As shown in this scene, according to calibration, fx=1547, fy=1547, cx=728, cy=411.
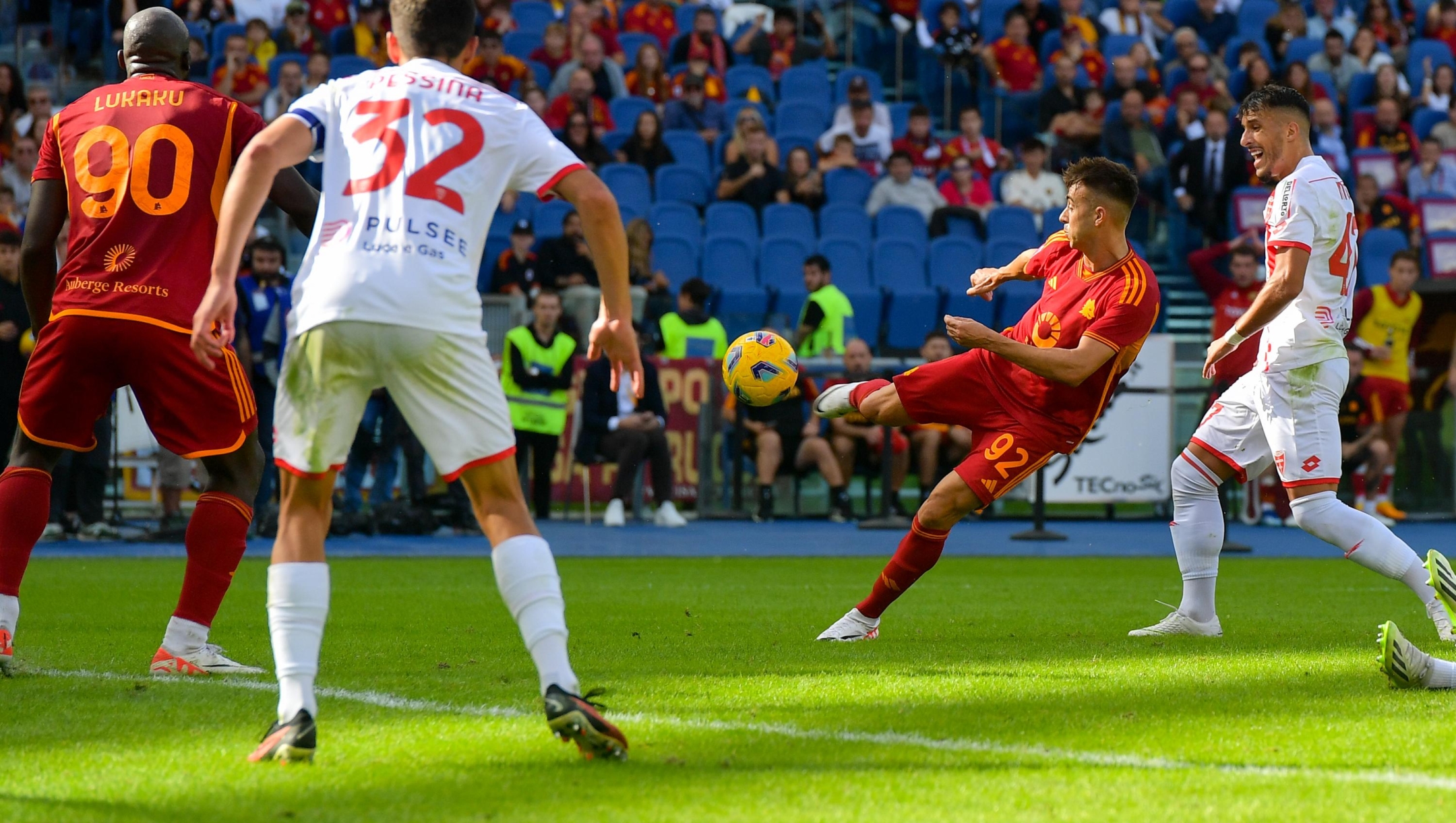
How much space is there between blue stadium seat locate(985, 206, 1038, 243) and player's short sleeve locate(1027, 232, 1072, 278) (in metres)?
11.3

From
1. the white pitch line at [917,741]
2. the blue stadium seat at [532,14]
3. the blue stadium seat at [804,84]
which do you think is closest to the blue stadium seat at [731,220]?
the blue stadium seat at [804,84]

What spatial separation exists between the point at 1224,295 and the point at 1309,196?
9718 mm

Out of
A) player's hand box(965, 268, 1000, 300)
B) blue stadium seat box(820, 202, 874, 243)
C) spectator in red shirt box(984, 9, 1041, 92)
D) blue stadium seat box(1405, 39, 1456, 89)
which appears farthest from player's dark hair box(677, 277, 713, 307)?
blue stadium seat box(1405, 39, 1456, 89)

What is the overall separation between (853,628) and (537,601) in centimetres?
283

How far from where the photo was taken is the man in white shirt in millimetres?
18719

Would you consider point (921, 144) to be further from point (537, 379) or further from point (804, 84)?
point (537, 379)

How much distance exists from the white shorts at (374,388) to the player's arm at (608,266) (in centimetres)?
31

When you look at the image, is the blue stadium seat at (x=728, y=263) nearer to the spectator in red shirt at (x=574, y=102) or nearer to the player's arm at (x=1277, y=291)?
the spectator in red shirt at (x=574, y=102)

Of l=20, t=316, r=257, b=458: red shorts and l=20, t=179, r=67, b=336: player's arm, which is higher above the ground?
l=20, t=179, r=67, b=336: player's arm

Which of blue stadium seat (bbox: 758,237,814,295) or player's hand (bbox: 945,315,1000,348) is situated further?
blue stadium seat (bbox: 758,237,814,295)

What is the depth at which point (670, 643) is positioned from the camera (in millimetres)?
6379

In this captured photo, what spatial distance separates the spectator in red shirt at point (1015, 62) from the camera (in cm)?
2105

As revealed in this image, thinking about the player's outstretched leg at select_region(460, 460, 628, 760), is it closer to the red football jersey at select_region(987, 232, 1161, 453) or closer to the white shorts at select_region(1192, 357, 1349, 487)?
the red football jersey at select_region(987, 232, 1161, 453)

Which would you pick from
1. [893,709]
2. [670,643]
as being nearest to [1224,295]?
[670,643]
